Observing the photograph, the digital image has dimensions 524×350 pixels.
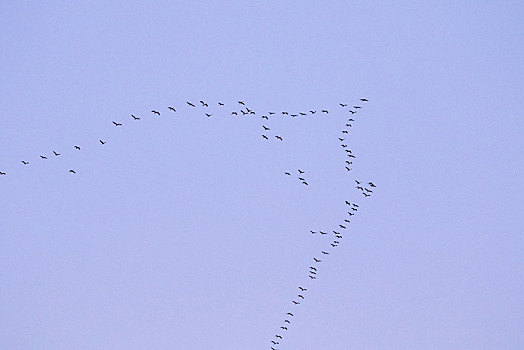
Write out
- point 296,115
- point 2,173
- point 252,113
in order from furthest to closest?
point 2,173, point 252,113, point 296,115

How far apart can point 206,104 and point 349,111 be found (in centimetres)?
1201

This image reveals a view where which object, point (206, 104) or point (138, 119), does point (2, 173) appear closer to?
point (138, 119)

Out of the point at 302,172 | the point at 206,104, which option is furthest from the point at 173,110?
the point at 302,172

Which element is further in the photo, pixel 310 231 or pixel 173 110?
pixel 310 231

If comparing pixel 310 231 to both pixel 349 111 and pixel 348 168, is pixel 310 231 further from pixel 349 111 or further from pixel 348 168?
pixel 349 111

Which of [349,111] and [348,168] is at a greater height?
[349,111]

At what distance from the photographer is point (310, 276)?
249ft

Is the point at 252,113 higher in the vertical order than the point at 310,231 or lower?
higher

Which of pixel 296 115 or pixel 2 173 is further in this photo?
pixel 2 173

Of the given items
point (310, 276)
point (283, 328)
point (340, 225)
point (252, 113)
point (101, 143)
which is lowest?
point (283, 328)

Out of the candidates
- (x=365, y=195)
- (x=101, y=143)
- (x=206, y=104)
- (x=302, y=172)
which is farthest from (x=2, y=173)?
(x=365, y=195)

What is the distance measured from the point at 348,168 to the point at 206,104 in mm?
13949

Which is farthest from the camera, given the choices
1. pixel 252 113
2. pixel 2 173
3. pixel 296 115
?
pixel 2 173

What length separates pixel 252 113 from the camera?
68.7 meters
